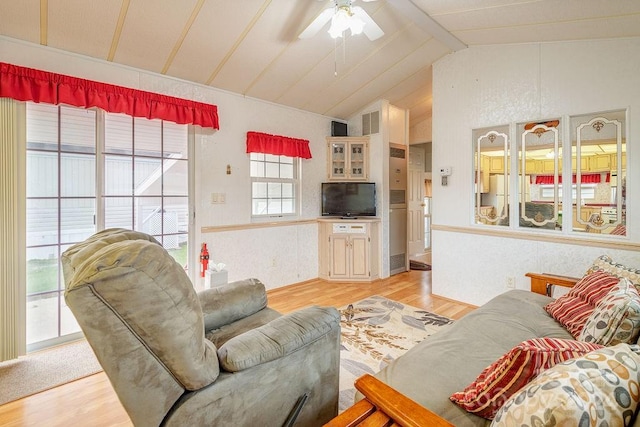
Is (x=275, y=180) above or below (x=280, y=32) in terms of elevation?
below

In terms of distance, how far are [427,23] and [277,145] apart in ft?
7.12

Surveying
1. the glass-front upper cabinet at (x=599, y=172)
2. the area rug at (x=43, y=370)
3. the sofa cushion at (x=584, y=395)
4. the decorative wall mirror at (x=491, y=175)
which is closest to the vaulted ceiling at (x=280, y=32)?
the glass-front upper cabinet at (x=599, y=172)

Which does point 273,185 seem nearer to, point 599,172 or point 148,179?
point 148,179

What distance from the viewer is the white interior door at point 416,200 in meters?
6.48

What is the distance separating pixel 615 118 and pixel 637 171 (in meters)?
0.50

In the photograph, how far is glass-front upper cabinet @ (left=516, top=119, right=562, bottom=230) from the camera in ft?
10.0

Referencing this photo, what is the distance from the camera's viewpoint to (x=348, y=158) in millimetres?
4844

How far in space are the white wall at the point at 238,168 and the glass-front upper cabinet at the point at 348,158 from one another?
0.46ft

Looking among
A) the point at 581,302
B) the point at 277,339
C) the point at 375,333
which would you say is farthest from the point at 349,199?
the point at 277,339

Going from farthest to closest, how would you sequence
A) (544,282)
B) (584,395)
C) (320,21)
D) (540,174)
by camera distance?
1. (540,174)
2. (544,282)
3. (320,21)
4. (584,395)

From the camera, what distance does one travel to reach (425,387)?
1.27 m

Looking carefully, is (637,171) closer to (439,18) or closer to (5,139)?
(439,18)

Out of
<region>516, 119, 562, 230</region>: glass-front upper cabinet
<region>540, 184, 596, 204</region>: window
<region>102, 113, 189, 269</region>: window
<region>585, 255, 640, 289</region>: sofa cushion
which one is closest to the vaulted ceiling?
<region>102, 113, 189, 269</region>: window

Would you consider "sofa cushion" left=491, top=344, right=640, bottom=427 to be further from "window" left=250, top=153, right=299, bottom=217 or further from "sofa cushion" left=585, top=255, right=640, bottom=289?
"window" left=250, top=153, right=299, bottom=217
